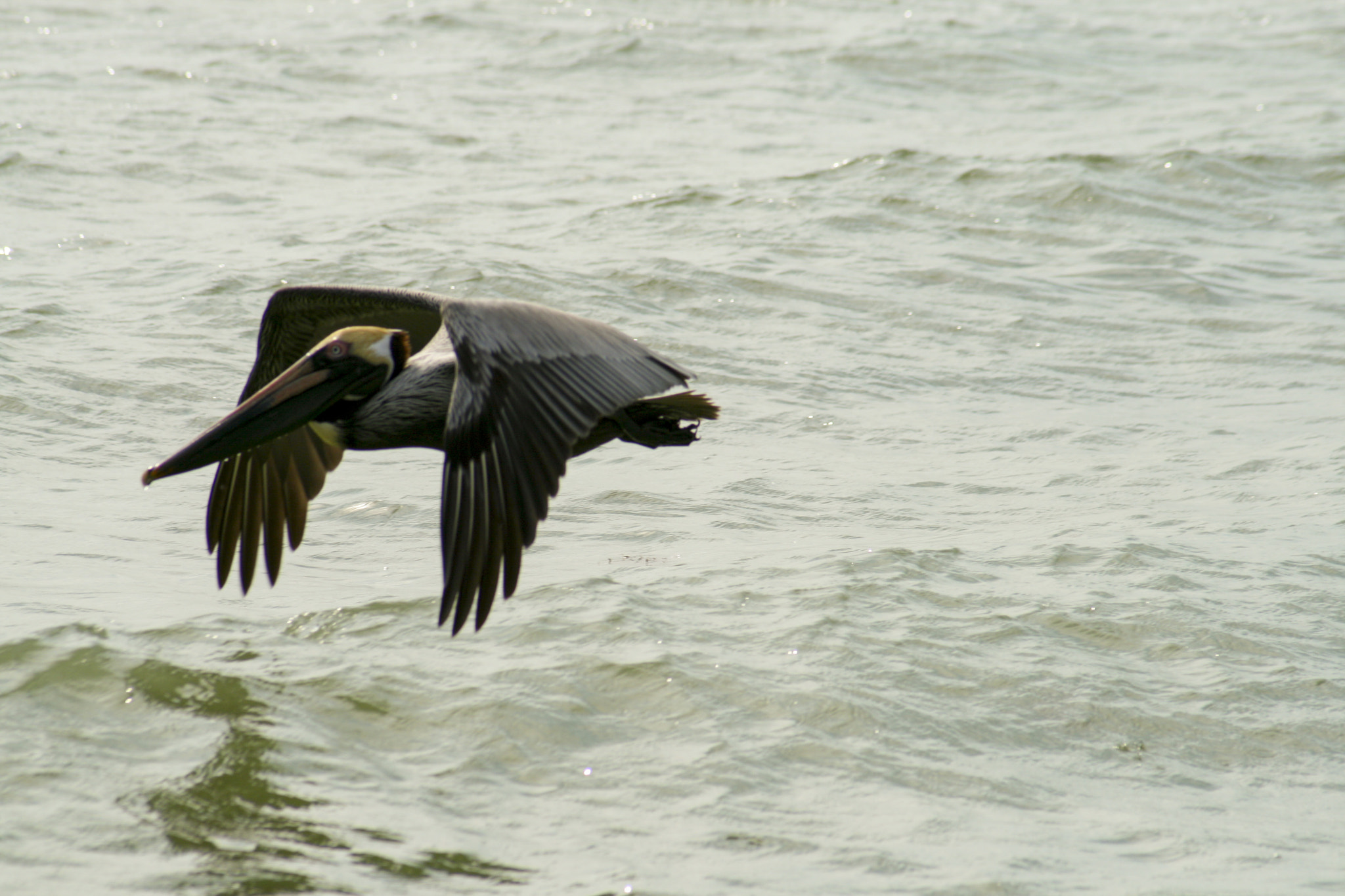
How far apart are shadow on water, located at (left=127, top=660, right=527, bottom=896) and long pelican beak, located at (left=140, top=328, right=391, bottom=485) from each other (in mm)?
944

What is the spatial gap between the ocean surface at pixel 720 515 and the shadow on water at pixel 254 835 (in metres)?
0.01

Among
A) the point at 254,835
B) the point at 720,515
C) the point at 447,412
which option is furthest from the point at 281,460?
the point at 254,835

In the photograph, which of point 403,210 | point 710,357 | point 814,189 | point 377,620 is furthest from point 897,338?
point 377,620

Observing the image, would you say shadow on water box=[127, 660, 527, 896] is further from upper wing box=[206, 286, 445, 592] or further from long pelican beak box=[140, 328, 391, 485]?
upper wing box=[206, 286, 445, 592]

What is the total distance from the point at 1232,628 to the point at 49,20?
14.4 metres

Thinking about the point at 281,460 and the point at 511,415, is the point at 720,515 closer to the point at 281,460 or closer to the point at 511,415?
the point at 281,460

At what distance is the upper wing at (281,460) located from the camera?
5555 mm

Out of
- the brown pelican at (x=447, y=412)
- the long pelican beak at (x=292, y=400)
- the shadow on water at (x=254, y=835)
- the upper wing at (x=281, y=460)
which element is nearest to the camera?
the shadow on water at (x=254, y=835)

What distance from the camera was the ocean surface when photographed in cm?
417

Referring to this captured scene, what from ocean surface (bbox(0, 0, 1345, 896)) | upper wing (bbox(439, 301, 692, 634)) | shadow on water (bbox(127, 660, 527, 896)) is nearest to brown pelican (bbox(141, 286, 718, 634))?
upper wing (bbox(439, 301, 692, 634))

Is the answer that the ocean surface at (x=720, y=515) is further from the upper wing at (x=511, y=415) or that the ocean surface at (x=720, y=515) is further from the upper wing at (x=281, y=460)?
the upper wing at (x=511, y=415)

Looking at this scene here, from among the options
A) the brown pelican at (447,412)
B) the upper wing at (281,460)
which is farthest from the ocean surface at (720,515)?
the brown pelican at (447,412)

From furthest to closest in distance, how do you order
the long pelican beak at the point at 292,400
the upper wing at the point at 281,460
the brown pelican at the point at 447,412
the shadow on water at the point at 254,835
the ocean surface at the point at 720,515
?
the upper wing at the point at 281,460, the long pelican beak at the point at 292,400, the brown pelican at the point at 447,412, the ocean surface at the point at 720,515, the shadow on water at the point at 254,835

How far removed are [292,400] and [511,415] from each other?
111cm
